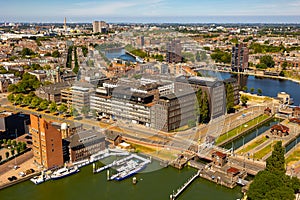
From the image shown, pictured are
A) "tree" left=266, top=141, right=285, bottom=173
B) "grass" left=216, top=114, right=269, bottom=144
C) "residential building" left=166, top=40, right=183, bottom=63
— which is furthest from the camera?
"residential building" left=166, top=40, right=183, bottom=63

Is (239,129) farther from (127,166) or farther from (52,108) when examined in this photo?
(52,108)

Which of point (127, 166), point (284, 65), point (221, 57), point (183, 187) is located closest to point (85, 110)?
Answer: point (127, 166)

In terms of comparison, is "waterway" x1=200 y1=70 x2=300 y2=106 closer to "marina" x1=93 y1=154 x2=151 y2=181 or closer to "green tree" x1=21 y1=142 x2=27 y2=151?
"marina" x1=93 y1=154 x2=151 y2=181

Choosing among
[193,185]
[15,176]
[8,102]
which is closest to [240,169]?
[193,185]

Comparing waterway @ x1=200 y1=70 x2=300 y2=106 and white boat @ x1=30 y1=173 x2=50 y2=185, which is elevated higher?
waterway @ x1=200 y1=70 x2=300 y2=106

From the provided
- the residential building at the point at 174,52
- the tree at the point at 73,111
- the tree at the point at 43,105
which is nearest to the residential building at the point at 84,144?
the tree at the point at 73,111

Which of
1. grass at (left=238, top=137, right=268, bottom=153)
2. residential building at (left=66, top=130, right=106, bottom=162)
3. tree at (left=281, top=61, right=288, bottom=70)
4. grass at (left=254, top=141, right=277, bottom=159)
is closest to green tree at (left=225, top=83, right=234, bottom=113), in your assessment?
grass at (left=238, top=137, right=268, bottom=153)

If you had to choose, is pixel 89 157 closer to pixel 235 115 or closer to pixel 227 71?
pixel 235 115

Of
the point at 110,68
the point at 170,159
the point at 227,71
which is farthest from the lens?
the point at 227,71
